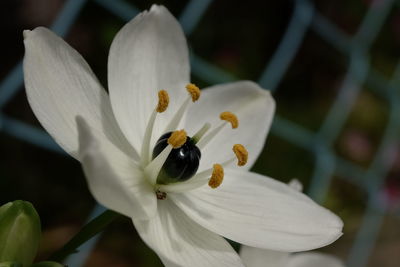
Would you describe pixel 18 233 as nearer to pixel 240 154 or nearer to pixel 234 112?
pixel 240 154

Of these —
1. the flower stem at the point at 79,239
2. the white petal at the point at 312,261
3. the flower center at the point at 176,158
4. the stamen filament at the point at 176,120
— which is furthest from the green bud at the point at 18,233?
the white petal at the point at 312,261

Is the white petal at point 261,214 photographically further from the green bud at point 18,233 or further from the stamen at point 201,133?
the green bud at point 18,233

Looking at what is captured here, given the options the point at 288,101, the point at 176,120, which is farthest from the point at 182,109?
the point at 288,101

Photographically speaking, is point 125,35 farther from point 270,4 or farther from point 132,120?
point 270,4

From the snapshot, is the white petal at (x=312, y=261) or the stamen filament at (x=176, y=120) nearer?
the stamen filament at (x=176, y=120)

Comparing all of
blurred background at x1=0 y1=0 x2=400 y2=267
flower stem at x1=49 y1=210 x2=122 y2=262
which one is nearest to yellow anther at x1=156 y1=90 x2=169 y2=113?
flower stem at x1=49 y1=210 x2=122 y2=262

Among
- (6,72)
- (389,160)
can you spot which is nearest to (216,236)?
(6,72)
